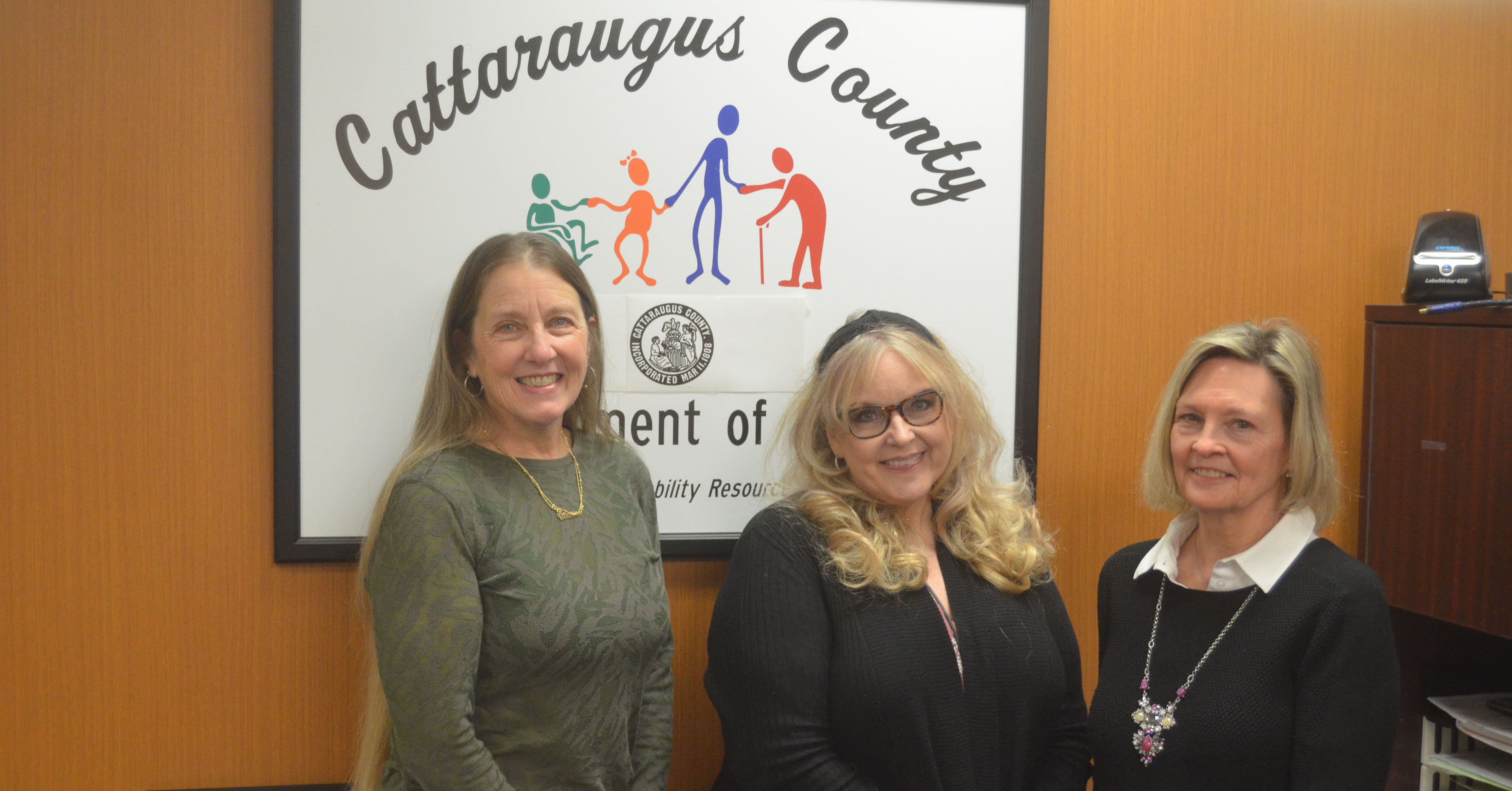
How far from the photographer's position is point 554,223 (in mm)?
1861

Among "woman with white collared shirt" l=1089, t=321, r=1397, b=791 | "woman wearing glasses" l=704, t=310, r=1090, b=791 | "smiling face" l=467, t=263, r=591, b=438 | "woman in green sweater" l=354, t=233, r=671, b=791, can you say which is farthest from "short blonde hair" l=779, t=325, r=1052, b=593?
"smiling face" l=467, t=263, r=591, b=438

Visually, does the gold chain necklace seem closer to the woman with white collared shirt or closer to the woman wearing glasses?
the woman wearing glasses

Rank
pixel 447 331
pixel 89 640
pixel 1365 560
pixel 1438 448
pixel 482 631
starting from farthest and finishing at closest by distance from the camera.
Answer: pixel 1365 560 → pixel 1438 448 → pixel 89 640 → pixel 447 331 → pixel 482 631

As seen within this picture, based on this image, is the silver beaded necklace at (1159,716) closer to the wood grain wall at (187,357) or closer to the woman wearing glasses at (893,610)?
the woman wearing glasses at (893,610)

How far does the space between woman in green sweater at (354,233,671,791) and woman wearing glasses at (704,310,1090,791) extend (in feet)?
0.56

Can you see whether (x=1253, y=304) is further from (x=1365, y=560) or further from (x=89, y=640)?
(x=89, y=640)

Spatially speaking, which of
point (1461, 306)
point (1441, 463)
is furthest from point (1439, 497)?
point (1461, 306)

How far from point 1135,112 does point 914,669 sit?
1253 millimetres

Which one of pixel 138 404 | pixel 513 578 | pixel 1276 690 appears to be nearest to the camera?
pixel 1276 690

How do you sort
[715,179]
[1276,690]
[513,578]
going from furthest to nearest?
[715,179]
[513,578]
[1276,690]

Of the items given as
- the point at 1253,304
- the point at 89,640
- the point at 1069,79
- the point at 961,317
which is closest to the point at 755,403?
the point at 961,317

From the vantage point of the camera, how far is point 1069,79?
2021 millimetres

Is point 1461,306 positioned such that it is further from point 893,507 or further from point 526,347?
point 526,347

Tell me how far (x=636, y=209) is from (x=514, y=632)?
0.83 meters
